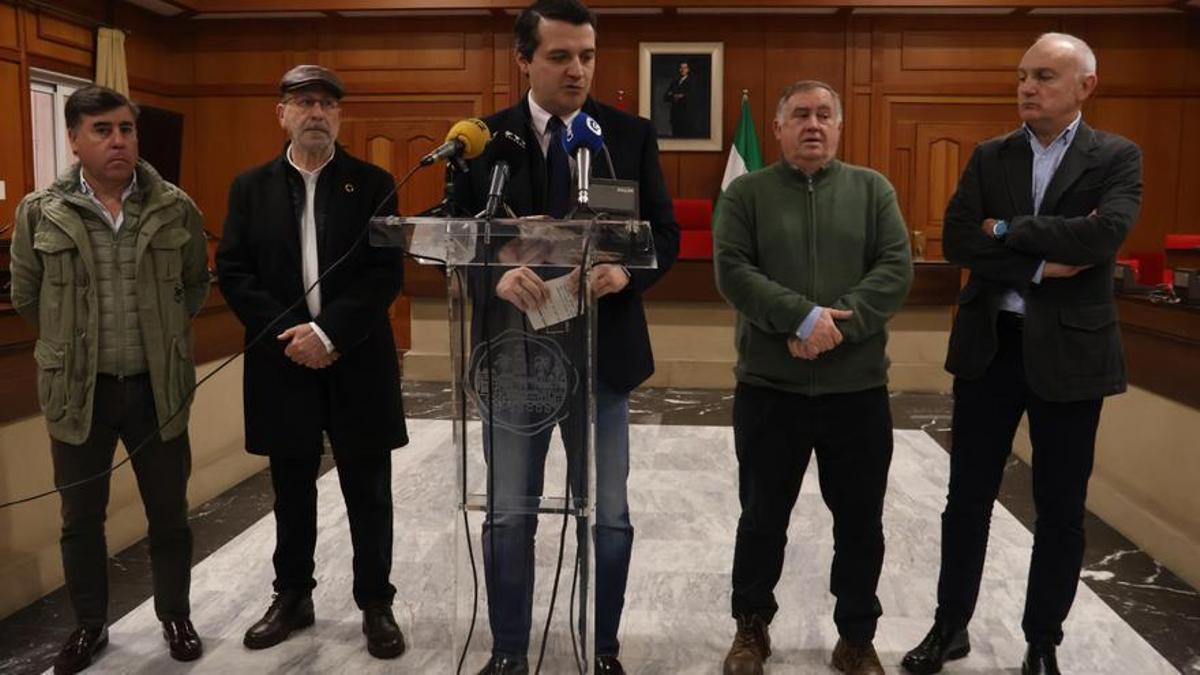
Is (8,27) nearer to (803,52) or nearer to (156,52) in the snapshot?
(156,52)

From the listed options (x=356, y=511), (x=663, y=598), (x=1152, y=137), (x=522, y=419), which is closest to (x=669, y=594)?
(x=663, y=598)

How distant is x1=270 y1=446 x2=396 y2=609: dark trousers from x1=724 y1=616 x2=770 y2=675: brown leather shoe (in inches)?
33.8

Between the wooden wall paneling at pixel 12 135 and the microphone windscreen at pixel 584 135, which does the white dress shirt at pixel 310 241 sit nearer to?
the microphone windscreen at pixel 584 135

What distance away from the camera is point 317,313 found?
2387mm

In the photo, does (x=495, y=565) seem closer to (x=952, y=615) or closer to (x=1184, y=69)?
(x=952, y=615)

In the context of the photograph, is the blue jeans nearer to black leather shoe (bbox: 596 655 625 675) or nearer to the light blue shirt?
black leather shoe (bbox: 596 655 625 675)

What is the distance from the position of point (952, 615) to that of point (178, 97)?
7.90m

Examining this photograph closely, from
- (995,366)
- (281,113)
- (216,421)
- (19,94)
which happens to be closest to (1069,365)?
(995,366)

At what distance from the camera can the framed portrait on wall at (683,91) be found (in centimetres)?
789

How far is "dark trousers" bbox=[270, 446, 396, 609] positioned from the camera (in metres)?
2.46

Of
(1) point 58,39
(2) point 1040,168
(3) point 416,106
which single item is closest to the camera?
(2) point 1040,168

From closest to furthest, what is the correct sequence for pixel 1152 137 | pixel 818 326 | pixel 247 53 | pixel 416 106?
pixel 818 326 < pixel 1152 137 < pixel 416 106 < pixel 247 53

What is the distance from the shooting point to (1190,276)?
130 inches

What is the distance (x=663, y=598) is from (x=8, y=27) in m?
6.08
